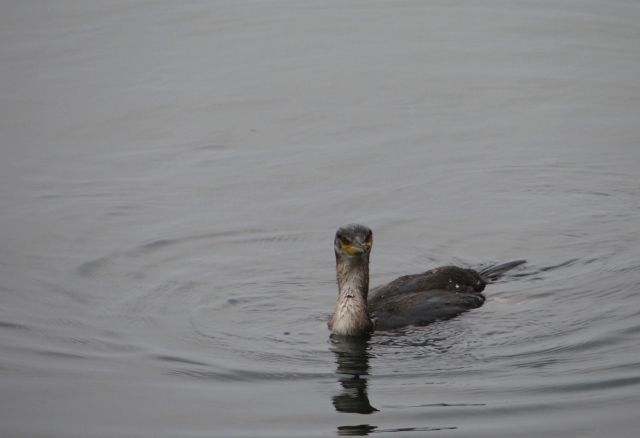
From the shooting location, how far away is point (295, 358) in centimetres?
1179

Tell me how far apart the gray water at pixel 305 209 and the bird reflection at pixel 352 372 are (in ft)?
0.12

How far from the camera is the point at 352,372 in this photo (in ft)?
37.5

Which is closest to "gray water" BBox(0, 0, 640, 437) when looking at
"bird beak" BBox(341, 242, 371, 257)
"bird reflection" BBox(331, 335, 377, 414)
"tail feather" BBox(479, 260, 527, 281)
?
"bird reflection" BBox(331, 335, 377, 414)

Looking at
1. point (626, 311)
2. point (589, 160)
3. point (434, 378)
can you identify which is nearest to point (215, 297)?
point (434, 378)

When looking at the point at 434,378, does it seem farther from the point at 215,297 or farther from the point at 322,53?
the point at 322,53

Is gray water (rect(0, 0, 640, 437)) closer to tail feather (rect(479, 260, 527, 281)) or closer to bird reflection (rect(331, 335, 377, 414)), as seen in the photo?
bird reflection (rect(331, 335, 377, 414))

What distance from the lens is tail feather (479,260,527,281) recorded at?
14.1m

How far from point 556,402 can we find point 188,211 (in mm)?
7330

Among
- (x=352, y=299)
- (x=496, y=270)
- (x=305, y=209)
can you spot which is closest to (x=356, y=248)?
(x=352, y=299)

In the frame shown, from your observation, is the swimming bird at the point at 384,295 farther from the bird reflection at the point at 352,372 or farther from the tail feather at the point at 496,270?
the tail feather at the point at 496,270

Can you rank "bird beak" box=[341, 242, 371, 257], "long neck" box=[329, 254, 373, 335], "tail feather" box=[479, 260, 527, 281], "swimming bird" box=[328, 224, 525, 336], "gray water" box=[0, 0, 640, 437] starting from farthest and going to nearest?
1. "tail feather" box=[479, 260, 527, 281]
2. "long neck" box=[329, 254, 373, 335]
3. "swimming bird" box=[328, 224, 525, 336]
4. "bird beak" box=[341, 242, 371, 257]
5. "gray water" box=[0, 0, 640, 437]

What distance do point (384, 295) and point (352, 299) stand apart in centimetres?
75

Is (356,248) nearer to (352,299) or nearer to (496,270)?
(352,299)

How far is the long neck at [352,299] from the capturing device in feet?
41.2
